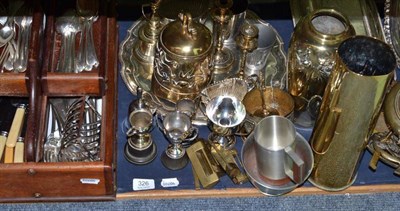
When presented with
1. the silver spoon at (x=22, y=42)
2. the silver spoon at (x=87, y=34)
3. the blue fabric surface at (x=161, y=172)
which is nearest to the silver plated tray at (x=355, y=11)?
the blue fabric surface at (x=161, y=172)

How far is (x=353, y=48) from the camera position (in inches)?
54.7

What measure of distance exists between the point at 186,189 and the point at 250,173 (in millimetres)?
124

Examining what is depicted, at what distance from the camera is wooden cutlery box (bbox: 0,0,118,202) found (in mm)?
1416

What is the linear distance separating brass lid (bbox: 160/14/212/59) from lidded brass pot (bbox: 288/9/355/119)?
0.61ft

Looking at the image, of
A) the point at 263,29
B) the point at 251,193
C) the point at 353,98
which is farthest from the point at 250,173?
the point at 263,29

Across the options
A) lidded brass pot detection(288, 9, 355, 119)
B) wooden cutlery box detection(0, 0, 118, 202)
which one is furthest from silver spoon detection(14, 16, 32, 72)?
lidded brass pot detection(288, 9, 355, 119)

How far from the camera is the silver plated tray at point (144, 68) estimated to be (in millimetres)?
1600

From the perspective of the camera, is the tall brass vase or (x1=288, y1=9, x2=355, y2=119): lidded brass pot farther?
(x1=288, y1=9, x2=355, y2=119): lidded brass pot

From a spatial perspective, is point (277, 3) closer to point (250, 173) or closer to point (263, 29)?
point (263, 29)

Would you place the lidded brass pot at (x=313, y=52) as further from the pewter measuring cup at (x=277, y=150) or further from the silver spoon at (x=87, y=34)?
the silver spoon at (x=87, y=34)

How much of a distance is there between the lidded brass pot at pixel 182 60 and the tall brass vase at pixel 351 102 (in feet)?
0.81

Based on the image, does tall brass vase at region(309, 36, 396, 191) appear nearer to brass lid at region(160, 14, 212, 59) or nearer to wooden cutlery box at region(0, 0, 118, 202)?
brass lid at region(160, 14, 212, 59)

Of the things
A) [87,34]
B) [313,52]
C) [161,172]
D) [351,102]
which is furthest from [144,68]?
[351,102]

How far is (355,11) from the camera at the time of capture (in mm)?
1768
